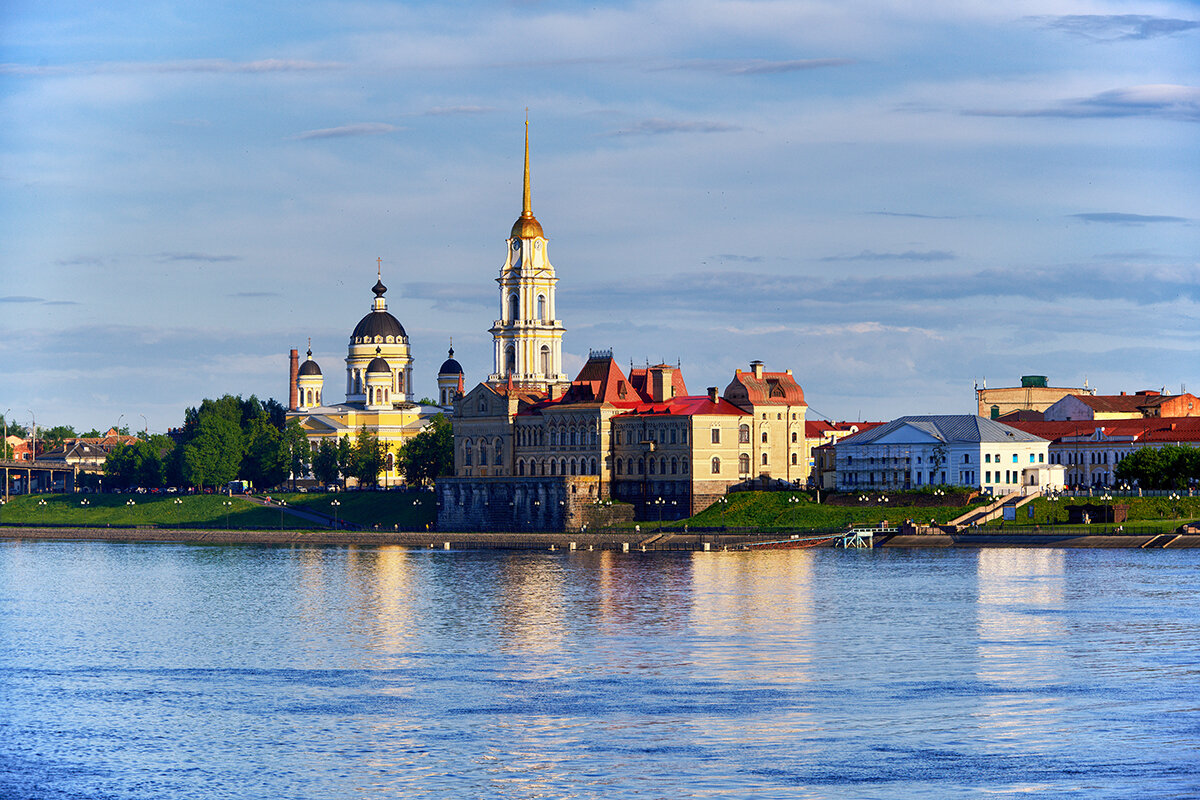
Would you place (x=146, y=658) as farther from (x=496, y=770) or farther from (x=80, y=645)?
(x=496, y=770)

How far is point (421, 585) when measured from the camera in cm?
9875

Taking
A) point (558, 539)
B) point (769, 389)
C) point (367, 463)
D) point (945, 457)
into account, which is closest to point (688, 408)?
point (769, 389)

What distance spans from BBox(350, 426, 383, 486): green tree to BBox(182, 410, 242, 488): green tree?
45.3ft

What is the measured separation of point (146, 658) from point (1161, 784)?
3862 cm

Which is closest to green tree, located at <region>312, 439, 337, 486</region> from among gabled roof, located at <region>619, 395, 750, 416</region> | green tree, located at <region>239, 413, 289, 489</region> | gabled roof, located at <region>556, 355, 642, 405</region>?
green tree, located at <region>239, 413, 289, 489</region>

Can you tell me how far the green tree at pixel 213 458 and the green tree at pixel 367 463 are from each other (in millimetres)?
13793

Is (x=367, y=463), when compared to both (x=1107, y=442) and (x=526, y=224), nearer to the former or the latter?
(x=526, y=224)

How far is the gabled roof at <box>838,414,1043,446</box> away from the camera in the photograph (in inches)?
5507

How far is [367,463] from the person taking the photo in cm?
18800

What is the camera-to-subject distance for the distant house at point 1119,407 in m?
165

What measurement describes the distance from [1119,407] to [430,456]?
63.4 metres

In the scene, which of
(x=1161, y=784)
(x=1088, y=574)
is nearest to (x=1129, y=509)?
(x=1088, y=574)

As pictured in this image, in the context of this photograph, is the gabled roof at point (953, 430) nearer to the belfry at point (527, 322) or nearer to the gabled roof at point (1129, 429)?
the gabled roof at point (1129, 429)

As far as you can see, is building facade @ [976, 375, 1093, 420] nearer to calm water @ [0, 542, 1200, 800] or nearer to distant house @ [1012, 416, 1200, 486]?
distant house @ [1012, 416, 1200, 486]
